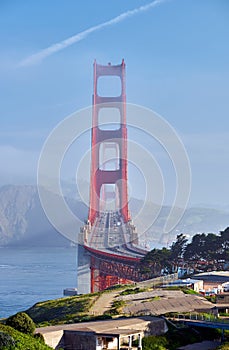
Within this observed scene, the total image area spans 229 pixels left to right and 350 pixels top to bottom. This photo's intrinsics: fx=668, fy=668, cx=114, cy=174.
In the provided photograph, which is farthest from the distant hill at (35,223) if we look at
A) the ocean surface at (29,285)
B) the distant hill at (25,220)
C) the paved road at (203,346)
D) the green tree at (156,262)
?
the paved road at (203,346)

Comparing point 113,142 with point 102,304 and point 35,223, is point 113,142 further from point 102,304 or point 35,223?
point 35,223

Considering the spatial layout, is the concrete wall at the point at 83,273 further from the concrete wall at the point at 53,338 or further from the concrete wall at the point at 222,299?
the concrete wall at the point at 53,338

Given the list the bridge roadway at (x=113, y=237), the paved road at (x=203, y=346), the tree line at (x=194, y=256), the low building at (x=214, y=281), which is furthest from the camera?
the bridge roadway at (x=113, y=237)

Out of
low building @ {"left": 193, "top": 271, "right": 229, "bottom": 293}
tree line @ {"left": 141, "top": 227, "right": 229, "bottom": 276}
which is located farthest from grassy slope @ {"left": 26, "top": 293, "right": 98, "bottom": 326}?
tree line @ {"left": 141, "top": 227, "right": 229, "bottom": 276}

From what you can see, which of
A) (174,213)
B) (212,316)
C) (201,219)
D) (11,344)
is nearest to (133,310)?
(212,316)

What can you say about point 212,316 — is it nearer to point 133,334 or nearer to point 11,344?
point 133,334
